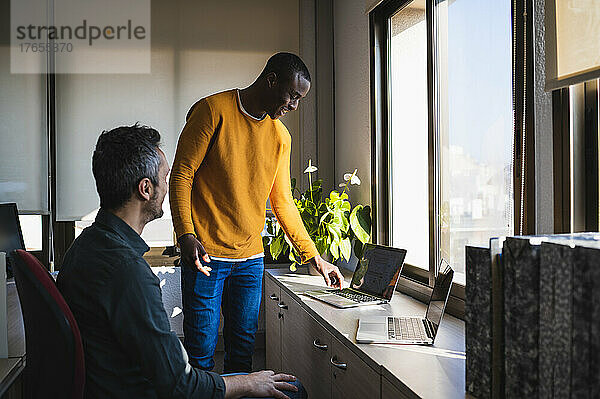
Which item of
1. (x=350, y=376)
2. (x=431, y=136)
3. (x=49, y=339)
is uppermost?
(x=431, y=136)

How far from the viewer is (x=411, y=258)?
2.88 m

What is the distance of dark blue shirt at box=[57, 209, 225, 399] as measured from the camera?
133 cm

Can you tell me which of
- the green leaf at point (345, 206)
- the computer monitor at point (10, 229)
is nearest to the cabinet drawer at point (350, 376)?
the green leaf at point (345, 206)

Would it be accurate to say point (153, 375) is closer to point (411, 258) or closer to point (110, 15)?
point (411, 258)

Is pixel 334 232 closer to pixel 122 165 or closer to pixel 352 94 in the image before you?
pixel 352 94

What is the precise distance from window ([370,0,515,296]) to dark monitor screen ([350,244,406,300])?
7.3 inches

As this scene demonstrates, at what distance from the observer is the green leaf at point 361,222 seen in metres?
3.09

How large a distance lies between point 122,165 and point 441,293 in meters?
0.97

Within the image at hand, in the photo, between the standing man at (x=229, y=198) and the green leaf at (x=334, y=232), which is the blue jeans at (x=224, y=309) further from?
the green leaf at (x=334, y=232)

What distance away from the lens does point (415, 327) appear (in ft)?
6.49

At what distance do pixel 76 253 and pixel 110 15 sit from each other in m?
3.01

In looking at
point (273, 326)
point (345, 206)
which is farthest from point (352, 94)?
point (273, 326)

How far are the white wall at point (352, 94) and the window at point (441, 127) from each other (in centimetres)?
16

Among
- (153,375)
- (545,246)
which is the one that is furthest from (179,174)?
(545,246)
